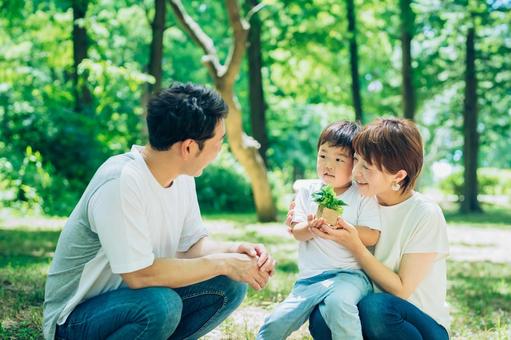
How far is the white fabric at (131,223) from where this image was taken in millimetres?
2857

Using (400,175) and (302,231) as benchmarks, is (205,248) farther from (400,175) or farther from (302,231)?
(400,175)

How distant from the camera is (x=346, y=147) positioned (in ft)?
11.6

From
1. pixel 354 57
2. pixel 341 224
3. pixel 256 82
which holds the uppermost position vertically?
pixel 354 57

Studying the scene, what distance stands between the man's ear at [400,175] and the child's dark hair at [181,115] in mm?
945

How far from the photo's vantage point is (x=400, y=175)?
10.6 ft

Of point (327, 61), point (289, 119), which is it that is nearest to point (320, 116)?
point (289, 119)

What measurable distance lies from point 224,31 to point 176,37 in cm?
350

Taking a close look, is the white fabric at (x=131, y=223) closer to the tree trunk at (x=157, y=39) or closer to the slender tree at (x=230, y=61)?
the slender tree at (x=230, y=61)

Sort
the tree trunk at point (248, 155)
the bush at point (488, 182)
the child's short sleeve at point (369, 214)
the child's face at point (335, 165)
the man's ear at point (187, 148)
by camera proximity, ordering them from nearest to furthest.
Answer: the man's ear at point (187, 148) < the child's short sleeve at point (369, 214) < the child's face at point (335, 165) < the tree trunk at point (248, 155) < the bush at point (488, 182)

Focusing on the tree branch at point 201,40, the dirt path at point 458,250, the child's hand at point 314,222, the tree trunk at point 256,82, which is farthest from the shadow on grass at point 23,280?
the tree trunk at point 256,82

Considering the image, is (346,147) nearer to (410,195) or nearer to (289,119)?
(410,195)

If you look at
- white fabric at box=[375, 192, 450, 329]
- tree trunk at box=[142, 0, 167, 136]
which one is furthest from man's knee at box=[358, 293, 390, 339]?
tree trunk at box=[142, 0, 167, 136]

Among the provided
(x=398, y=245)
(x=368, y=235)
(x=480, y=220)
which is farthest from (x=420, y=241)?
(x=480, y=220)

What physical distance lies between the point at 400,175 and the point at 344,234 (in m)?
0.42
